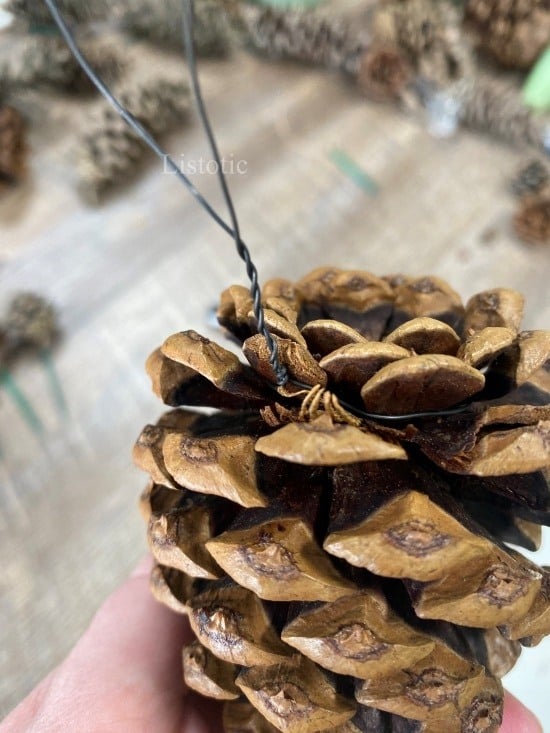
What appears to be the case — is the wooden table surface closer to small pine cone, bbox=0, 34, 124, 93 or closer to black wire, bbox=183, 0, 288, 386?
small pine cone, bbox=0, 34, 124, 93

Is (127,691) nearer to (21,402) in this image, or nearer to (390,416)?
(390,416)

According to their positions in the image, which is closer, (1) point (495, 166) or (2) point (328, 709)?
(2) point (328, 709)

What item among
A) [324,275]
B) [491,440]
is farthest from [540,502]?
[324,275]

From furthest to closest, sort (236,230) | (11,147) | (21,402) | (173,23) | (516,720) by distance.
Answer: (173,23) < (11,147) < (21,402) < (516,720) < (236,230)

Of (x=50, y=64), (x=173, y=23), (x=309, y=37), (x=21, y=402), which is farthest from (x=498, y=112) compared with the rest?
(x=21, y=402)

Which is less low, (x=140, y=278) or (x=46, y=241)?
(x=46, y=241)

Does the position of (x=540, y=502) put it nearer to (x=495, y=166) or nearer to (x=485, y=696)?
(x=485, y=696)
